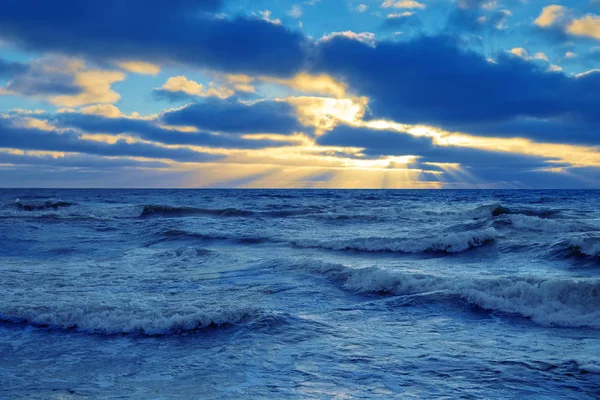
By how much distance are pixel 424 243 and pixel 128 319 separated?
12433mm

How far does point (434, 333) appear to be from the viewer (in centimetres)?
759

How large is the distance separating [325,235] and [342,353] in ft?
55.6

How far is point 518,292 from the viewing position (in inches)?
373

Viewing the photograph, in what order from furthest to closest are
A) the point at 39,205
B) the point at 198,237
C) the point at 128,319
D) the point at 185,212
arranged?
the point at 39,205 < the point at 185,212 < the point at 198,237 < the point at 128,319

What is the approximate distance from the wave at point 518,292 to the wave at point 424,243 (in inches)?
264

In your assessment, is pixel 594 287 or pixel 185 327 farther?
pixel 594 287

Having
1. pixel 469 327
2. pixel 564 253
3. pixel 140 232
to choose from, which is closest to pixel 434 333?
pixel 469 327

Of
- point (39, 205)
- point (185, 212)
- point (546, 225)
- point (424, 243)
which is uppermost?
point (546, 225)

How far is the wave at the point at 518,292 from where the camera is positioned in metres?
8.49

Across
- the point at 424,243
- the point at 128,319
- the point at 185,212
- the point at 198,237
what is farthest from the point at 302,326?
the point at 185,212

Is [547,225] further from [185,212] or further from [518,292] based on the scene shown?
[185,212]

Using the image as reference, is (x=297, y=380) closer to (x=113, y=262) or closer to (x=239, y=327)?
(x=239, y=327)

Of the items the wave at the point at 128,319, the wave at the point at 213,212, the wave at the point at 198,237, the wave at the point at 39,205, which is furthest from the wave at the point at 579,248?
the wave at the point at 39,205

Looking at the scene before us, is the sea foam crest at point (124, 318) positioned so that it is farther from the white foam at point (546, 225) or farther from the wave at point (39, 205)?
the wave at point (39, 205)
